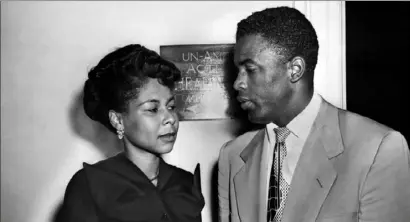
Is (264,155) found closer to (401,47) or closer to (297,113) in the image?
(297,113)

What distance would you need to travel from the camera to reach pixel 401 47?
2.81 metres

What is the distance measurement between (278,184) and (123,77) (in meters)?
0.72

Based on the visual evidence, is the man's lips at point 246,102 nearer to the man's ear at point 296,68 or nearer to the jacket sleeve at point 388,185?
the man's ear at point 296,68

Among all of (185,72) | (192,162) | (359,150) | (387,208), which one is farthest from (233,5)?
(387,208)

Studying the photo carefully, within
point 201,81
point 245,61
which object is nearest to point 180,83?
point 201,81

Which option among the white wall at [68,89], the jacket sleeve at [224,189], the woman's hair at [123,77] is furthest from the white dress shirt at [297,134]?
the white wall at [68,89]

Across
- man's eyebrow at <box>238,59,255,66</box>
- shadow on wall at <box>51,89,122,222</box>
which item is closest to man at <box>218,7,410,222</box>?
man's eyebrow at <box>238,59,255,66</box>

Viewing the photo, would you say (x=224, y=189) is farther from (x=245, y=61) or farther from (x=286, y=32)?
(x=286, y=32)

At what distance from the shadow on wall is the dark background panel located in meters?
1.44

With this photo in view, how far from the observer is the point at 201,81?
2.67 metres

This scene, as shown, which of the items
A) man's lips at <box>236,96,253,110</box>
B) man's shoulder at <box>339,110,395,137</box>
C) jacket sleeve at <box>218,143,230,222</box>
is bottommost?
jacket sleeve at <box>218,143,230,222</box>

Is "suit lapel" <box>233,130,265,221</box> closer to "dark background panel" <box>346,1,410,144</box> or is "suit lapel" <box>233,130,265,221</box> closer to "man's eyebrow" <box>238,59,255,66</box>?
"man's eyebrow" <box>238,59,255,66</box>

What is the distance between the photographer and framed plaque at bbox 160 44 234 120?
2648 millimetres

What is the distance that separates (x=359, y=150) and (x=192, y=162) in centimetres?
125
